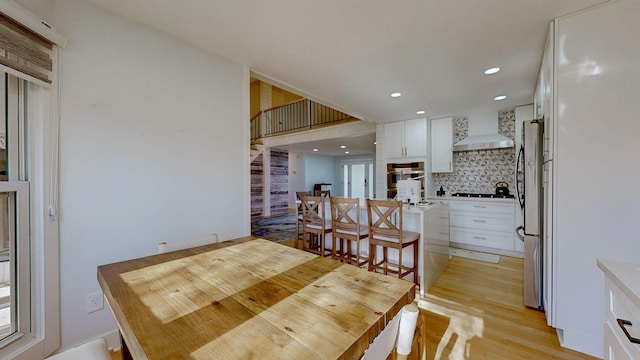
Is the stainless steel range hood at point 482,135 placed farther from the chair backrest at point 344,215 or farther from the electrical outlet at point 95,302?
the electrical outlet at point 95,302

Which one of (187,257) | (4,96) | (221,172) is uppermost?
(4,96)

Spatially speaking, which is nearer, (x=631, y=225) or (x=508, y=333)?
(x=631, y=225)

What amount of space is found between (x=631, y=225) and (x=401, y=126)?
3625 millimetres

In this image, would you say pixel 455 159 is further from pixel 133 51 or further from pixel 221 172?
pixel 133 51

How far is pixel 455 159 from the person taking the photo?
4.90 metres

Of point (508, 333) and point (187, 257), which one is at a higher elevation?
point (187, 257)

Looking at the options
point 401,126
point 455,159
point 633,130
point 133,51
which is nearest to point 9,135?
point 133,51

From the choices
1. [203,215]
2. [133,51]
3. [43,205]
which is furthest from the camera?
[203,215]

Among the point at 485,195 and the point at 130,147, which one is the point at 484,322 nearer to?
the point at 485,195

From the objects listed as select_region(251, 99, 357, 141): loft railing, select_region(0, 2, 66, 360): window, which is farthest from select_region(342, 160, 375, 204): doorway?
select_region(0, 2, 66, 360): window

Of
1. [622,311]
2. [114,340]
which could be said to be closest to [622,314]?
[622,311]

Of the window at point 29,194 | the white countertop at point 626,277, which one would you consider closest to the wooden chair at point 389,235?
the white countertop at point 626,277

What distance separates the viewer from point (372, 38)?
6.91ft

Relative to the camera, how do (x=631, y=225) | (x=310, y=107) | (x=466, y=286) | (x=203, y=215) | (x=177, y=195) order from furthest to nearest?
(x=310, y=107), (x=466, y=286), (x=203, y=215), (x=177, y=195), (x=631, y=225)
